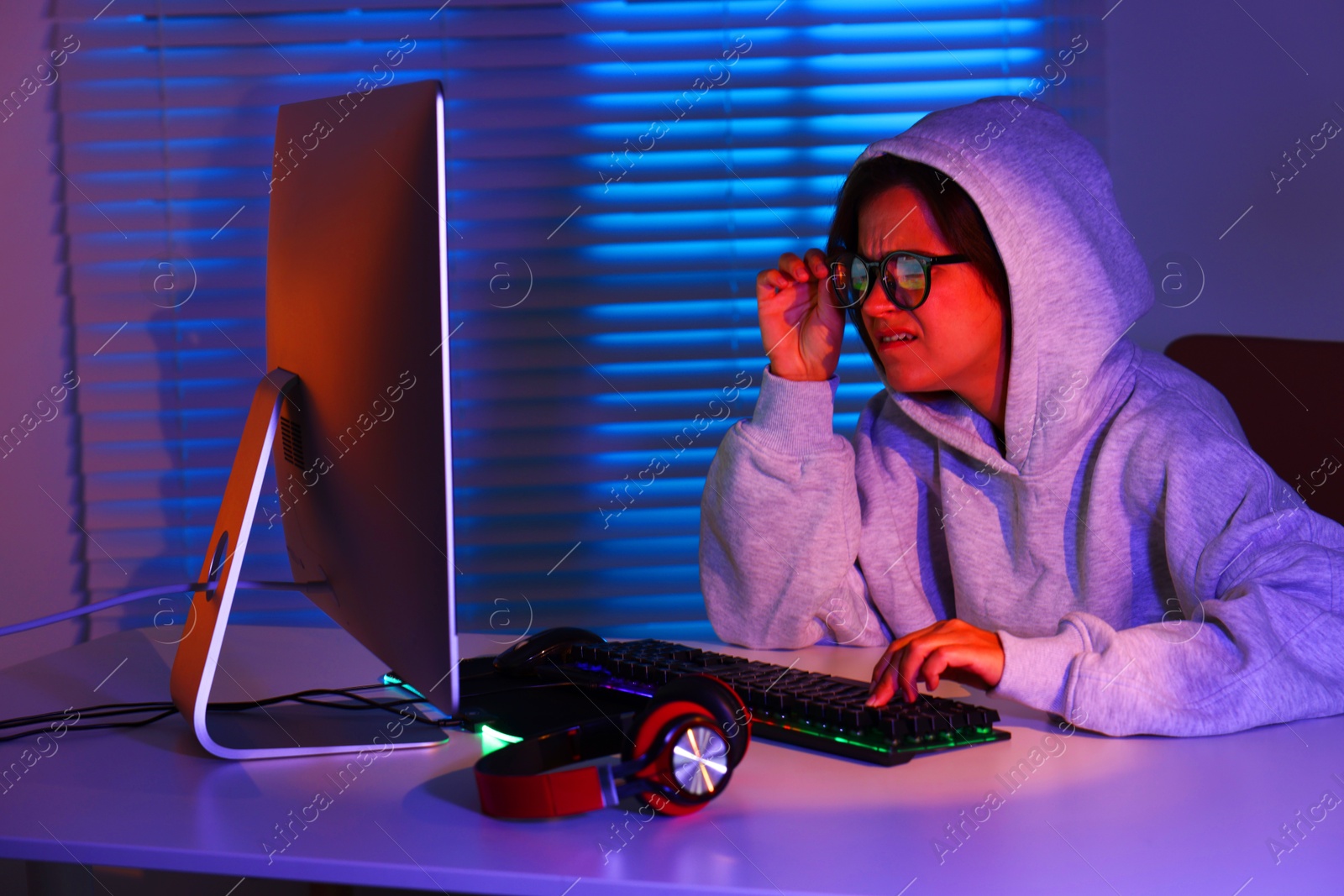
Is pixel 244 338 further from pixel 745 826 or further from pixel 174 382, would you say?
pixel 745 826

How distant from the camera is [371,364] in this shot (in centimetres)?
81

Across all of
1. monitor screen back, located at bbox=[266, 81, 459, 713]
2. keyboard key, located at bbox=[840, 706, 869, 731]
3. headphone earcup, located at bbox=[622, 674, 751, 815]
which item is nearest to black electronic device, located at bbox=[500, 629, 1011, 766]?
keyboard key, located at bbox=[840, 706, 869, 731]

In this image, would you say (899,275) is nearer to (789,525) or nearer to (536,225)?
(789,525)

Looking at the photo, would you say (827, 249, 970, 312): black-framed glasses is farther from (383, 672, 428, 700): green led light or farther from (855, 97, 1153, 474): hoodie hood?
(383, 672, 428, 700): green led light

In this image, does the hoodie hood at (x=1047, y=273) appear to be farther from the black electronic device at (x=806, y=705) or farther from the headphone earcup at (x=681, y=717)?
the headphone earcup at (x=681, y=717)

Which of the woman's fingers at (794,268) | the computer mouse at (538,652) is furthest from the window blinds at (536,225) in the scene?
the computer mouse at (538,652)

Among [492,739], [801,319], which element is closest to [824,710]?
[492,739]

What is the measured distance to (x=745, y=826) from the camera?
2.37 feet

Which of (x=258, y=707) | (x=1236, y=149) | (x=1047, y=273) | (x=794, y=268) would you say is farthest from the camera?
(x=1236, y=149)

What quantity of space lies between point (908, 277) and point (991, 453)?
229mm

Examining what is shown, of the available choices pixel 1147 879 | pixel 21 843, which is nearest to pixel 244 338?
pixel 21 843

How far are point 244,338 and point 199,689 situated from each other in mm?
1418

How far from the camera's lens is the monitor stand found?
0.91m

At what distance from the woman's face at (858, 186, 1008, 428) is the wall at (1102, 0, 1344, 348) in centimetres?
98
